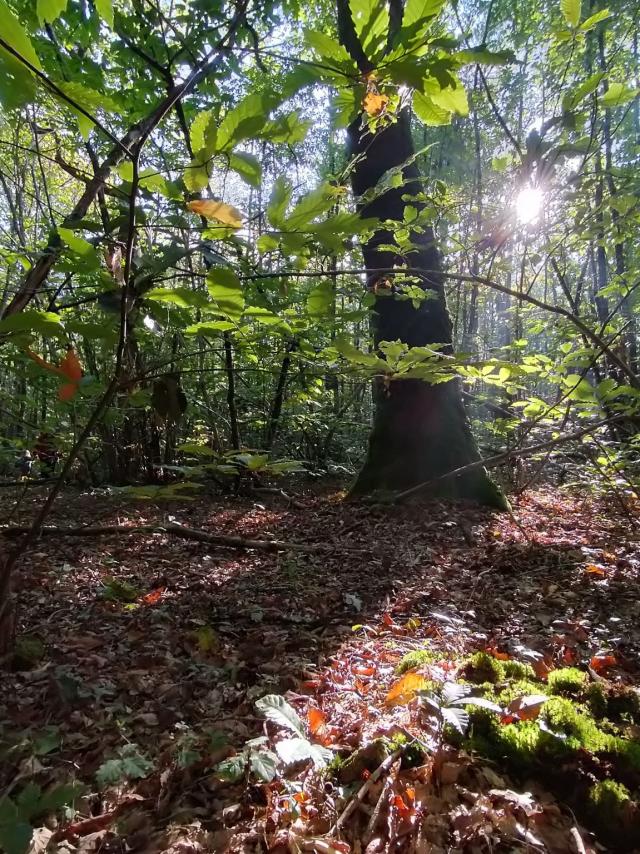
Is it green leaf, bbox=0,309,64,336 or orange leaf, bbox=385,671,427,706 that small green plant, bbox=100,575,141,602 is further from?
green leaf, bbox=0,309,64,336

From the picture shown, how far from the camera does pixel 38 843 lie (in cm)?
124

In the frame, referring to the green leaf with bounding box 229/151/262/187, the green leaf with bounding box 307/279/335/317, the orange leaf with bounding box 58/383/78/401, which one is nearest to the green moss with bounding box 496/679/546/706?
the green leaf with bounding box 307/279/335/317

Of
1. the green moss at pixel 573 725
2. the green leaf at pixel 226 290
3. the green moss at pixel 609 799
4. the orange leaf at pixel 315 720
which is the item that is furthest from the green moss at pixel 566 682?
the green leaf at pixel 226 290

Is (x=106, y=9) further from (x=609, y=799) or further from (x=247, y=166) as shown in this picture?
(x=609, y=799)

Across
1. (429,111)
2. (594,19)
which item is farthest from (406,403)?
(429,111)

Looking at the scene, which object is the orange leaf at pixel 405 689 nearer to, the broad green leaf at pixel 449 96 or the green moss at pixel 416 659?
the green moss at pixel 416 659

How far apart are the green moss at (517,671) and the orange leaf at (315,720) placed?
2.48ft

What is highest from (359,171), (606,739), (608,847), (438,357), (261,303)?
(359,171)

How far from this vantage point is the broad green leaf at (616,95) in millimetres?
1618

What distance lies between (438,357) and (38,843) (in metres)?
1.84

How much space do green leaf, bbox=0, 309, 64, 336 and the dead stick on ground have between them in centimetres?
149

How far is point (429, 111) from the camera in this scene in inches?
42.3

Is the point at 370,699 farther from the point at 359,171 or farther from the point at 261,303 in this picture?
the point at 359,171

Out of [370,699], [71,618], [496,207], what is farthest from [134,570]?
[496,207]
